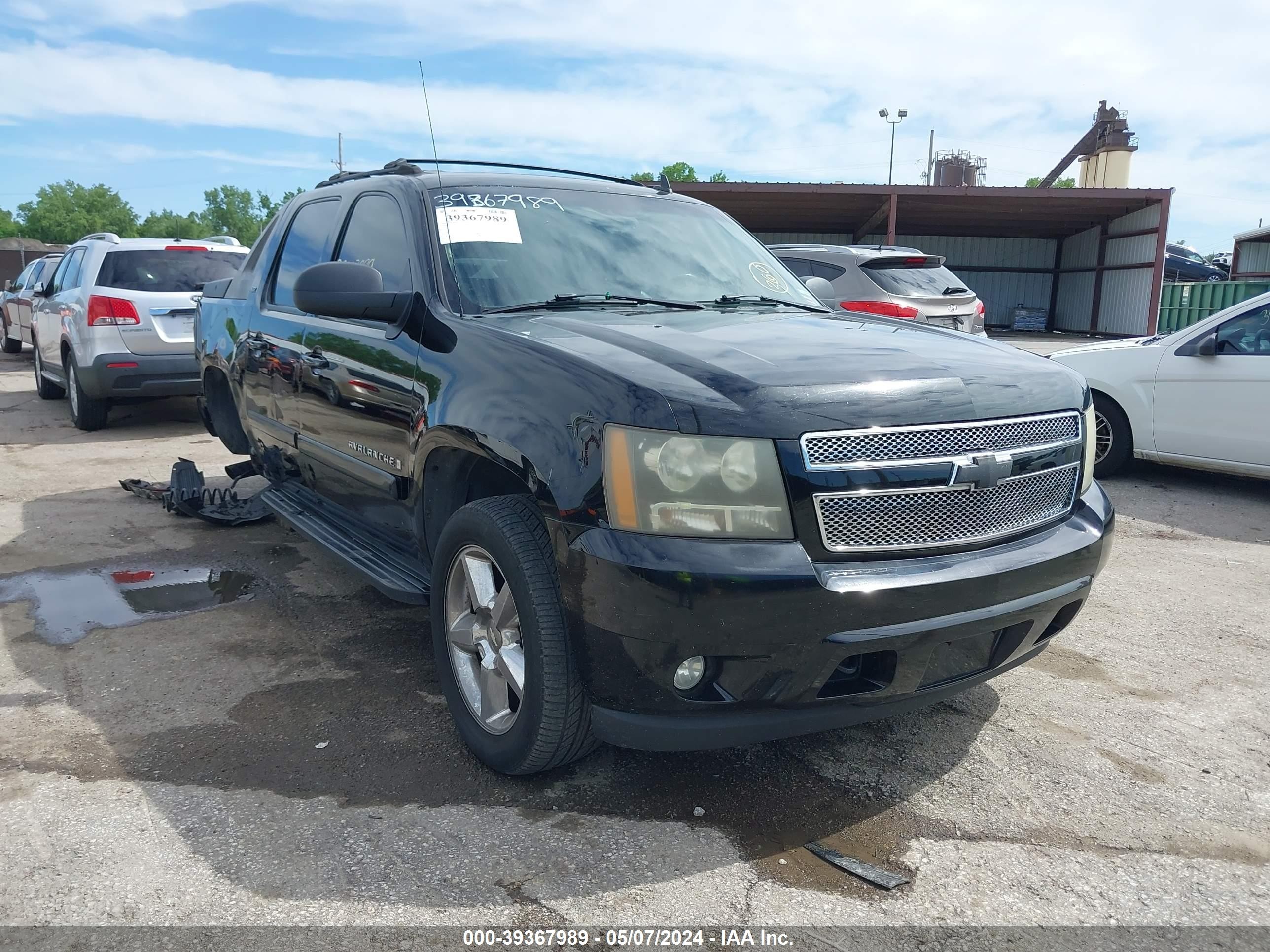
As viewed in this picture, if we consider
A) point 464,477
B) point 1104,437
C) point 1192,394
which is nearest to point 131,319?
point 464,477

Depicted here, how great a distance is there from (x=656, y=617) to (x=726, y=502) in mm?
331

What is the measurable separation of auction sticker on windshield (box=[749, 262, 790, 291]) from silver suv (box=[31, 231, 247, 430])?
240 inches

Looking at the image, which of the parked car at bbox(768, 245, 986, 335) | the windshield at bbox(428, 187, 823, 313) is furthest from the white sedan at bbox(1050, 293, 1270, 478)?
the windshield at bbox(428, 187, 823, 313)

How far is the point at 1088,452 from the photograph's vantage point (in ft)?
10.3

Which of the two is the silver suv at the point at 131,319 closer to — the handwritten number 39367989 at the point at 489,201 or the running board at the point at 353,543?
the running board at the point at 353,543

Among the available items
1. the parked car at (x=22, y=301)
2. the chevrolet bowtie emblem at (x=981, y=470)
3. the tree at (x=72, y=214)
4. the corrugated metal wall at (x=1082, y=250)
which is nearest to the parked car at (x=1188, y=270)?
the corrugated metal wall at (x=1082, y=250)

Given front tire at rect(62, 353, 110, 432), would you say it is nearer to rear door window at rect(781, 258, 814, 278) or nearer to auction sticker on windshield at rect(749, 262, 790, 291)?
rear door window at rect(781, 258, 814, 278)

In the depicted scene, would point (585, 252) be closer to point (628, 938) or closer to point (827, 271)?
point (628, 938)

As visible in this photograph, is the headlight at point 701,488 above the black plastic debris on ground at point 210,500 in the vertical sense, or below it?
above

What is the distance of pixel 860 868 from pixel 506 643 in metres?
1.13

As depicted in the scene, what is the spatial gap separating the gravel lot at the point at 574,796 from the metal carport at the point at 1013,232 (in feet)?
71.6

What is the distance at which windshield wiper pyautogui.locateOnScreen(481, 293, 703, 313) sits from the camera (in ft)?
10.9

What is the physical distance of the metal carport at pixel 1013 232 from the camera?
85.6 feet

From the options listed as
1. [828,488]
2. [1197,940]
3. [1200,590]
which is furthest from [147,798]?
[1200,590]
